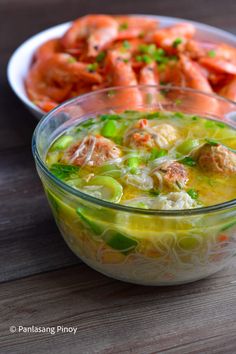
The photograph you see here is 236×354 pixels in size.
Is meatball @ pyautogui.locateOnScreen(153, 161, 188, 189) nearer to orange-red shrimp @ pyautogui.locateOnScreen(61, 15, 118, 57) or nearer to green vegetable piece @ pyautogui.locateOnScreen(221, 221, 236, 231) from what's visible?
green vegetable piece @ pyautogui.locateOnScreen(221, 221, 236, 231)

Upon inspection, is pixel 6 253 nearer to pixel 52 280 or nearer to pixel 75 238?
pixel 52 280

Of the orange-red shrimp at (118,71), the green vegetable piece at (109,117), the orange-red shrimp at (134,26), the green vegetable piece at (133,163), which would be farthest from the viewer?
the orange-red shrimp at (134,26)

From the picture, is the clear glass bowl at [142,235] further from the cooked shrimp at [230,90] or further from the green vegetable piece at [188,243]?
Result: the cooked shrimp at [230,90]

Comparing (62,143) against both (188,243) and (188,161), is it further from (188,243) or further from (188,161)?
(188,243)

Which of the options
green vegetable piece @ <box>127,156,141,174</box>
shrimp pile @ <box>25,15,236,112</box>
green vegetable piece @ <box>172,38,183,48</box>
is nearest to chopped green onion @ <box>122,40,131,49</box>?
shrimp pile @ <box>25,15,236,112</box>

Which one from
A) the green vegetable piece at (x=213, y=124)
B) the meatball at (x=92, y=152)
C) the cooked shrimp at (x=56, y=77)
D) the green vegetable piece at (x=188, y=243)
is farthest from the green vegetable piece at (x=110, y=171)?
the cooked shrimp at (x=56, y=77)
